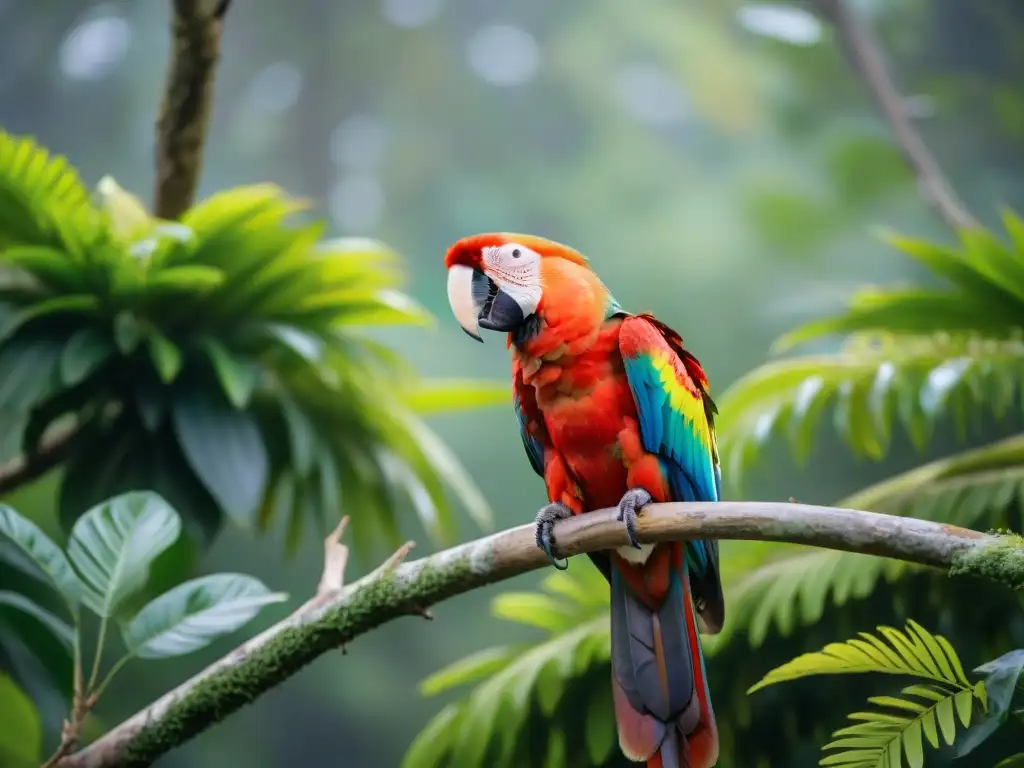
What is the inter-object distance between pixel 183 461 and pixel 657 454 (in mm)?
947

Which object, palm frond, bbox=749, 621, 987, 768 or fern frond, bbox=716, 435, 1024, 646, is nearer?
palm frond, bbox=749, 621, 987, 768

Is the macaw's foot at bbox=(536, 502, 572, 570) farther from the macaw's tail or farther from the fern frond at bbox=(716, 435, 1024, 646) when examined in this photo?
the fern frond at bbox=(716, 435, 1024, 646)

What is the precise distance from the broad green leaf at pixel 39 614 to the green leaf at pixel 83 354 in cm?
34

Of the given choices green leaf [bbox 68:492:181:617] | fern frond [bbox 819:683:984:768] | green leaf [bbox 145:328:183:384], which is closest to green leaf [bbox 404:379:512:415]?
green leaf [bbox 145:328:183:384]

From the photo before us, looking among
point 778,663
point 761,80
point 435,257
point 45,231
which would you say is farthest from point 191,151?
point 761,80

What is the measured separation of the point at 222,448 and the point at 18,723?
0.53 meters

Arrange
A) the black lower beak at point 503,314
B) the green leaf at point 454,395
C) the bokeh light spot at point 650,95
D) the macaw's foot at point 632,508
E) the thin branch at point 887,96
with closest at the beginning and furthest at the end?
the macaw's foot at point 632,508 → the black lower beak at point 503,314 → the green leaf at point 454,395 → the thin branch at point 887,96 → the bokeh light spot at point 650,95

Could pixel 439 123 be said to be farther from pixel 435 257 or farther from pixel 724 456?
pixel 724 456

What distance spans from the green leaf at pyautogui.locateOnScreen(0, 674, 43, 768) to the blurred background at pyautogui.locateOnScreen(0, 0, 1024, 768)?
88cm

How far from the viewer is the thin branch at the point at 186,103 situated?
1.53m

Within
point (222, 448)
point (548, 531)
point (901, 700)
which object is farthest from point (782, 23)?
point (901, 700)

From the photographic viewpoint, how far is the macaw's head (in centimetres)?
107

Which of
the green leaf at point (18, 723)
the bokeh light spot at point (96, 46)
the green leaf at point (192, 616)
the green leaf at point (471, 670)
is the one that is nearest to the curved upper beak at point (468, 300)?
the green leaf at point (192, 616)

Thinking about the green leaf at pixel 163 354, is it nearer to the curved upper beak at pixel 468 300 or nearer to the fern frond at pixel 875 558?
the curved upper beak at pixel 468 300
